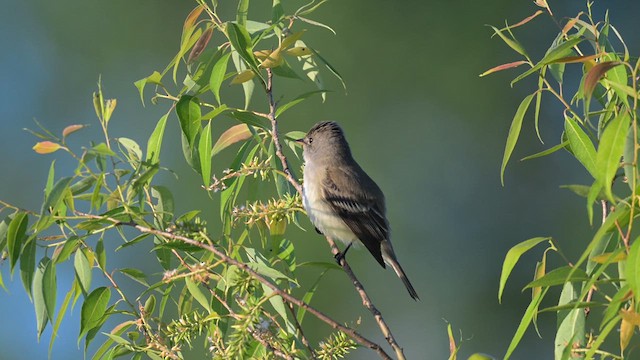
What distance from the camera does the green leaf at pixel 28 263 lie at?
6.49 feet

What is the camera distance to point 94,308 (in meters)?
2.09

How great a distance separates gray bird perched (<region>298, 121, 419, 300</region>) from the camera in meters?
4.28

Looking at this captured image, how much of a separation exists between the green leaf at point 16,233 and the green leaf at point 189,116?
0.39 meters

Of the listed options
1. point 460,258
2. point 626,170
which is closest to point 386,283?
point 460,258

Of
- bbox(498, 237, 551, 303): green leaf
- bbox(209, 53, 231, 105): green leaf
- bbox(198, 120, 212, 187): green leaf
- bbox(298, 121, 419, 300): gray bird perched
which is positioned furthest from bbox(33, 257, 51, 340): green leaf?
bbox(298, 121, 419, 300): gray bird perched

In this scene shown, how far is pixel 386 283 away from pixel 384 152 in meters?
1.03

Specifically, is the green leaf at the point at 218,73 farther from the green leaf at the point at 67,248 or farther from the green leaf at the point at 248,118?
the green leaf at the point at 67,248

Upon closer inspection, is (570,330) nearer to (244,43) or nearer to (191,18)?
(244,43)

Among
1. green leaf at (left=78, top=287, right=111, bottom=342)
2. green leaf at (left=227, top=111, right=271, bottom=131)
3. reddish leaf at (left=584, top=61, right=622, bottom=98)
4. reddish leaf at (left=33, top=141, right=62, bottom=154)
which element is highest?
reddish leaf at (left=33, top=141, right=62, bottom=154)

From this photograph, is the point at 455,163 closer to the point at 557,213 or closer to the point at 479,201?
the point at 479,201

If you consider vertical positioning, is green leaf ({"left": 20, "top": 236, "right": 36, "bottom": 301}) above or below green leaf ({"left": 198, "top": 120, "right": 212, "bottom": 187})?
below

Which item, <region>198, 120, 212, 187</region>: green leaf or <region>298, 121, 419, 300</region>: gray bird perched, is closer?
<region>198, 120, 212, 187</region>: green leaf

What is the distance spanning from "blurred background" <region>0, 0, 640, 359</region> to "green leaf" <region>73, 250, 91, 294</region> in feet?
14.3

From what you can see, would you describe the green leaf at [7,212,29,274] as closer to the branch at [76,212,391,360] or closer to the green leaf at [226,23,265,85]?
the branch at [76,212,391,360]
